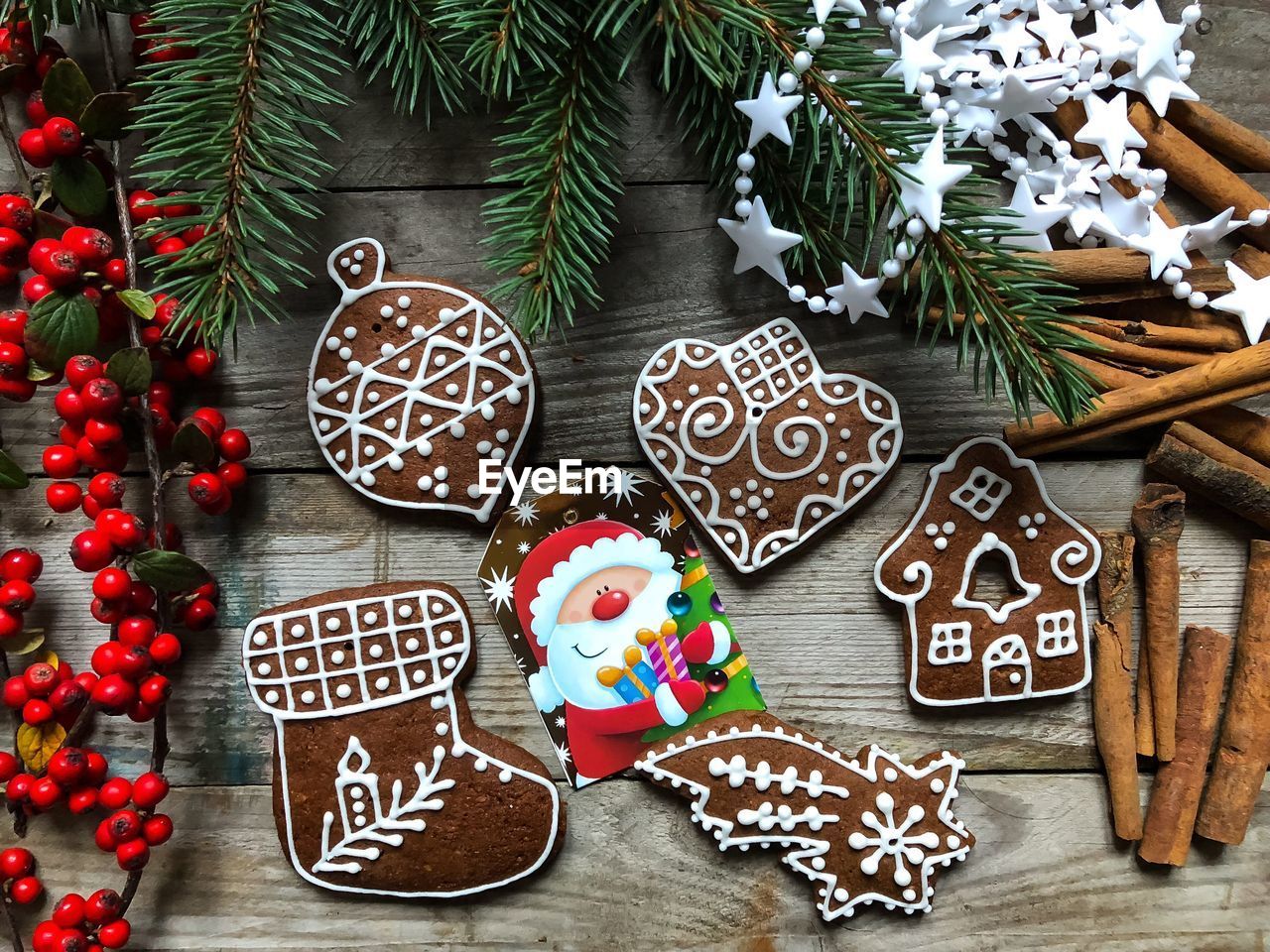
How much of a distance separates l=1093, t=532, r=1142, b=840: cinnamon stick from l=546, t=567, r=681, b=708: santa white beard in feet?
1.73

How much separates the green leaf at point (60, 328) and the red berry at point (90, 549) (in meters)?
0.18

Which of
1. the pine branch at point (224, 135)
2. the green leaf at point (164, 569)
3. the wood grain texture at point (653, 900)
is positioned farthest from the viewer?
the wood grain texture at point (653, 900)

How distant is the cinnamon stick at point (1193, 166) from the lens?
40.2 inches

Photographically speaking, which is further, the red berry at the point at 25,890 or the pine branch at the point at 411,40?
the red berry at the point at 25,890

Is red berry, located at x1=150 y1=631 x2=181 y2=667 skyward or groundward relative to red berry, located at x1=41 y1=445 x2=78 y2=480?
groundward

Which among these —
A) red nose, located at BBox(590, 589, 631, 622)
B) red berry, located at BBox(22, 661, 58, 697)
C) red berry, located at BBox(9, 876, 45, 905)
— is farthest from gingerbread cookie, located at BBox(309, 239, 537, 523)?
red berry, located at BBox(9, 876, 45, 905)

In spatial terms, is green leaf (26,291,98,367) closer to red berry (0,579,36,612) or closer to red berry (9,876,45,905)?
red berry (0,579,36,612)

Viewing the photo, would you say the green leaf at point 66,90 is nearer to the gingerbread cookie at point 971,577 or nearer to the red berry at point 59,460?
the red berry at point 59,460

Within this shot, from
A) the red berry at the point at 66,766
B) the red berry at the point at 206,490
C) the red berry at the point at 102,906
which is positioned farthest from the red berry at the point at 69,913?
the red berry at the point at 206,490

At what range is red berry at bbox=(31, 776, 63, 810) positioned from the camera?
0.93 meters

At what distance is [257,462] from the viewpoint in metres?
1.04

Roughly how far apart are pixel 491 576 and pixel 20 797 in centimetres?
56

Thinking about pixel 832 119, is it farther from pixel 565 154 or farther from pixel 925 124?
pixel 565 154

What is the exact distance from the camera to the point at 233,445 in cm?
98
